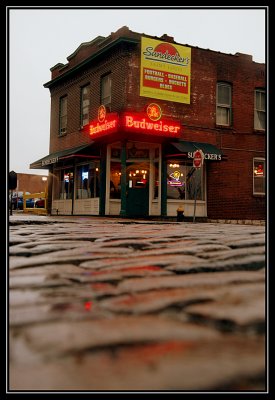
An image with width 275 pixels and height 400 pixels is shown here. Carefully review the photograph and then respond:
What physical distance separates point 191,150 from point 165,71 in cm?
341

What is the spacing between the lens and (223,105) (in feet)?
59.3

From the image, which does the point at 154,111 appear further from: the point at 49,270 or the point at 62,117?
the point at 49,270

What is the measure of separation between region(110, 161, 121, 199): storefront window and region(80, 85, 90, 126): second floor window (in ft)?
8.90

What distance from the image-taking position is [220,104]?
59.2 ft

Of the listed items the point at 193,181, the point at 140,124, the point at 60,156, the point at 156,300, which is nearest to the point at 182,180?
the point at 193,181

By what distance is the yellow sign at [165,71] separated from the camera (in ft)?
52.8

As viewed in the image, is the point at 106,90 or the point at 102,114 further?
the point at 106,90

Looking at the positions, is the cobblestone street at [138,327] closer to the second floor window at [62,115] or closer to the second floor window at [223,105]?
the second floor window at [223,105]

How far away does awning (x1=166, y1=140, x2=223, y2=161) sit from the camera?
50.9ft

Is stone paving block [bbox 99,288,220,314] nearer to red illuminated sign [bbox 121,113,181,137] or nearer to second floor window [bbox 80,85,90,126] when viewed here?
red illuminated sign [bbox 121,113,181,137]

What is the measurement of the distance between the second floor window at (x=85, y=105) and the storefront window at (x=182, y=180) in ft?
15.4

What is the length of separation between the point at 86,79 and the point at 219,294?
58.6 ft

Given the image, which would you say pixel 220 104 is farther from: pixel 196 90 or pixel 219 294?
pixel 219 294

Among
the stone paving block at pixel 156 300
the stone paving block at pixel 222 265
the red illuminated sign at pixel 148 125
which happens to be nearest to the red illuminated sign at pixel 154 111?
the red illuminated sign at pixel 148 125
